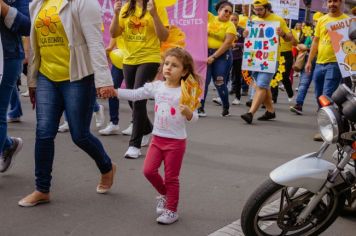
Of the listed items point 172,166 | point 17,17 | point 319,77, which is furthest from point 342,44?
point 17,17

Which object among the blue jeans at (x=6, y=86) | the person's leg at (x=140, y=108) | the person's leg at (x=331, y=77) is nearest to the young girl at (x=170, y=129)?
the blue jeans at (x=6, y=86)

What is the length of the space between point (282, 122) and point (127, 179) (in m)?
3.98

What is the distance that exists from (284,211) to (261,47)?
5.41 meters

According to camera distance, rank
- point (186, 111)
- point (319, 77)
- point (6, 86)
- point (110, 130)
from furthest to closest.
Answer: point (319, 77) → point (110, 130) → point (6, 86) → point (186, 111)

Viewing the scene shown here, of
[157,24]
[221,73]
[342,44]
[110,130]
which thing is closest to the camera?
[157,24]

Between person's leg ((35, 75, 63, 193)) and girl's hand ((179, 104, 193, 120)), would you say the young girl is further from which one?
person's leg ((35, 75, 63, 193))

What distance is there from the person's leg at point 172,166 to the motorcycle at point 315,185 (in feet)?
1.87

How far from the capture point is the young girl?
3383 millimetres

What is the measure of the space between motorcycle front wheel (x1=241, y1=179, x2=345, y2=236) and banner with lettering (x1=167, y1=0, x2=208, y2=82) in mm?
4274

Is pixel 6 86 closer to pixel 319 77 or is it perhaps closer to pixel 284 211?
pixel 284 211

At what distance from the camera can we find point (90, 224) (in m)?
3.41

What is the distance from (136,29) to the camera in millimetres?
5145

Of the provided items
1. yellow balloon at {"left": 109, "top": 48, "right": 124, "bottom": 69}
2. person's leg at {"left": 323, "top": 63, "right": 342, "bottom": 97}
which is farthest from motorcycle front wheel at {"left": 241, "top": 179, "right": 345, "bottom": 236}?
person's leg at {"left": 323, "top": 63, "right": 342, "bottom": 97}

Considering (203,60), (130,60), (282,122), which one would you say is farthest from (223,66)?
(130,60)
